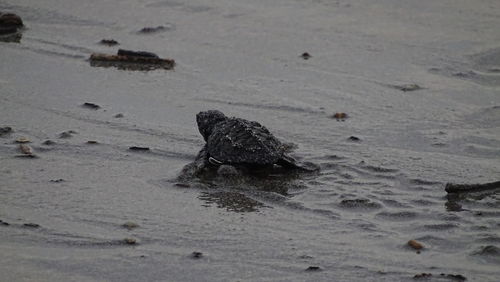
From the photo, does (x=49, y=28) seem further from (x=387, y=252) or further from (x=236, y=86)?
(x=387, y=252)

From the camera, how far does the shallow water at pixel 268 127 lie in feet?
12.0

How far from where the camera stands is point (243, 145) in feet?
15.2

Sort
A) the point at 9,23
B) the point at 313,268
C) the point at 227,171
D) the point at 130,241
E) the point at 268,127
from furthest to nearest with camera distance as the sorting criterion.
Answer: the point at 9,23 < the point at 268,127 < the point at 227,171 < the point at 130,241 < the point at 313,268

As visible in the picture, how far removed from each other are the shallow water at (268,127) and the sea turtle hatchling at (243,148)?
0.14 meters

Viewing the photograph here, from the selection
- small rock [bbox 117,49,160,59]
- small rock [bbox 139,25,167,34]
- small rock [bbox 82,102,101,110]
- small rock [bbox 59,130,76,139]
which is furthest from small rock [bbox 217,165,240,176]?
small rock [bbox 139,25,167,34]

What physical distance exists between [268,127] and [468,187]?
5.29ft

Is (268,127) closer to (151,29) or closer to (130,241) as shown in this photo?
(130,241)

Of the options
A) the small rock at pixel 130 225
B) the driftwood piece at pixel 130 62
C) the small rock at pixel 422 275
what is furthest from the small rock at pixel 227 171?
the driftwood piece at pixel 130 62

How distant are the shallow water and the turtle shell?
0.51 feet

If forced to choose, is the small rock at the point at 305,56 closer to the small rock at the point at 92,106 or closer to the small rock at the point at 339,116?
the small rock at the point at 339,116

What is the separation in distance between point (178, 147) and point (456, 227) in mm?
1961

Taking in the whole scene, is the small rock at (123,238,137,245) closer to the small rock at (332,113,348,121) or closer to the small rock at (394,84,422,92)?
Answer: the small rock at (332,113,348,121)

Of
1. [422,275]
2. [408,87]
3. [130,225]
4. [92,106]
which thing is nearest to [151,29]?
[92,106]

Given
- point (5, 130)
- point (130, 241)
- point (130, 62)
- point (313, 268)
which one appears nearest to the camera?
point (313, 268)
